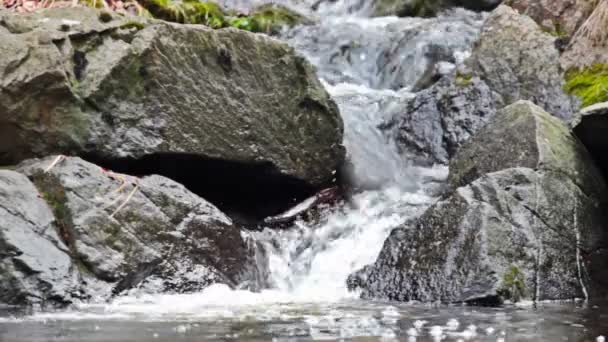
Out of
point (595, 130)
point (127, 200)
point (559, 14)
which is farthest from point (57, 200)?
point (559, 14)

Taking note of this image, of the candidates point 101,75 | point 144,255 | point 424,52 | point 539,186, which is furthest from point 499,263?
point 424,52

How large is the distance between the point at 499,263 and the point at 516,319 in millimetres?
1006

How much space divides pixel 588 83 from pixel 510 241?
373 centimetres

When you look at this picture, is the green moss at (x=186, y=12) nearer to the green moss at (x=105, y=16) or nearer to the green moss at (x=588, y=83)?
the green moss at (x=105, y=16)

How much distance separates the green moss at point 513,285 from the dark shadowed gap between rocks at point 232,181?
2.65 meters

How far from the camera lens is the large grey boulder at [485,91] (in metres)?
8.94

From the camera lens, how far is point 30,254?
502cm

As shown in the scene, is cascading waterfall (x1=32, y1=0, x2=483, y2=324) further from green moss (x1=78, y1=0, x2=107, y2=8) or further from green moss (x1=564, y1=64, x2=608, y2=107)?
green moss (x1=78, y1=0, x2=107, y2=8)

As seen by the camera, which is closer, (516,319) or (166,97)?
(516,319)

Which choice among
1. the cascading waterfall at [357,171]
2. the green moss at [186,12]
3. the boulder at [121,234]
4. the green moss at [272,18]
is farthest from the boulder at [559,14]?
the boulder at [121,234]

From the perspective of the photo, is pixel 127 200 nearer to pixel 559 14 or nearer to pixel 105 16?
pixel 105 16

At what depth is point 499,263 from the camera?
5.39 metres

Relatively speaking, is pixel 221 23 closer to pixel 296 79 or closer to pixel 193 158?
pixel 296 79

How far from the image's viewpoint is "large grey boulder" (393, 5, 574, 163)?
29.3 ft
